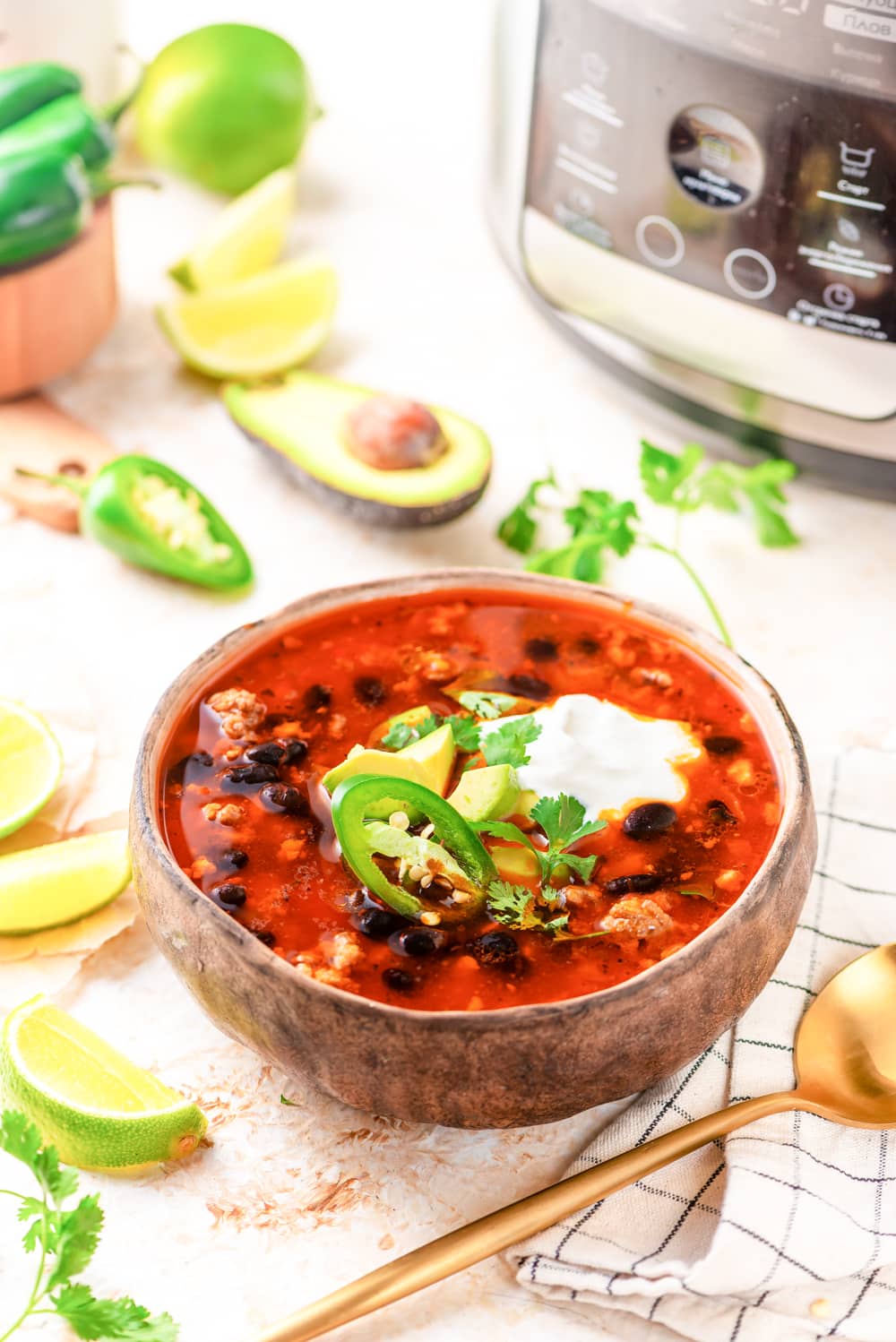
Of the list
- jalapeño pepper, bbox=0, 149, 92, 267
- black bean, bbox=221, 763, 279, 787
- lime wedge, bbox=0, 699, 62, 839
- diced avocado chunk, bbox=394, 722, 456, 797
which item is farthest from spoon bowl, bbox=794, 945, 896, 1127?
jalapeño pepper, bbox=0, 149, 92, 267

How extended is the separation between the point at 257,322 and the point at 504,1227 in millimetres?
1284

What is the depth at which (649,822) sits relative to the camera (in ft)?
3.66

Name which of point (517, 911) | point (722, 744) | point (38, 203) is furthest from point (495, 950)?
point (38, 203)

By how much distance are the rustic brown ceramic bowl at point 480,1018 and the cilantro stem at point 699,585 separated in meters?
0.47

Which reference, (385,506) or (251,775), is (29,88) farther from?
(251,775)

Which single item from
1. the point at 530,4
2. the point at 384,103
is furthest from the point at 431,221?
the point at 530,4

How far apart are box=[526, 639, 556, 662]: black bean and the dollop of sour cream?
7cm

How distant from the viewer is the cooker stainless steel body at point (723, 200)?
1452mm

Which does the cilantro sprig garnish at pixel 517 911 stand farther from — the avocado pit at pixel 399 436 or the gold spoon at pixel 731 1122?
the avocado pit at pixel 399 436

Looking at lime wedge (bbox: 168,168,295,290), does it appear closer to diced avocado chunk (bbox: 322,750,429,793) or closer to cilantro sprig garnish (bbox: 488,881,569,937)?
diced avocado chunk (bbox: 322,750,429,793)

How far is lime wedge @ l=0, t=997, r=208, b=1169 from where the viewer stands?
1.04 m

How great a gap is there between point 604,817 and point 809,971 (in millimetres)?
229

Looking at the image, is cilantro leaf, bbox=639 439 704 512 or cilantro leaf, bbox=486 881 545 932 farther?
cilantro leaf, bbox=639 439 704 512

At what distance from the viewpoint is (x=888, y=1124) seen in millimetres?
1094
